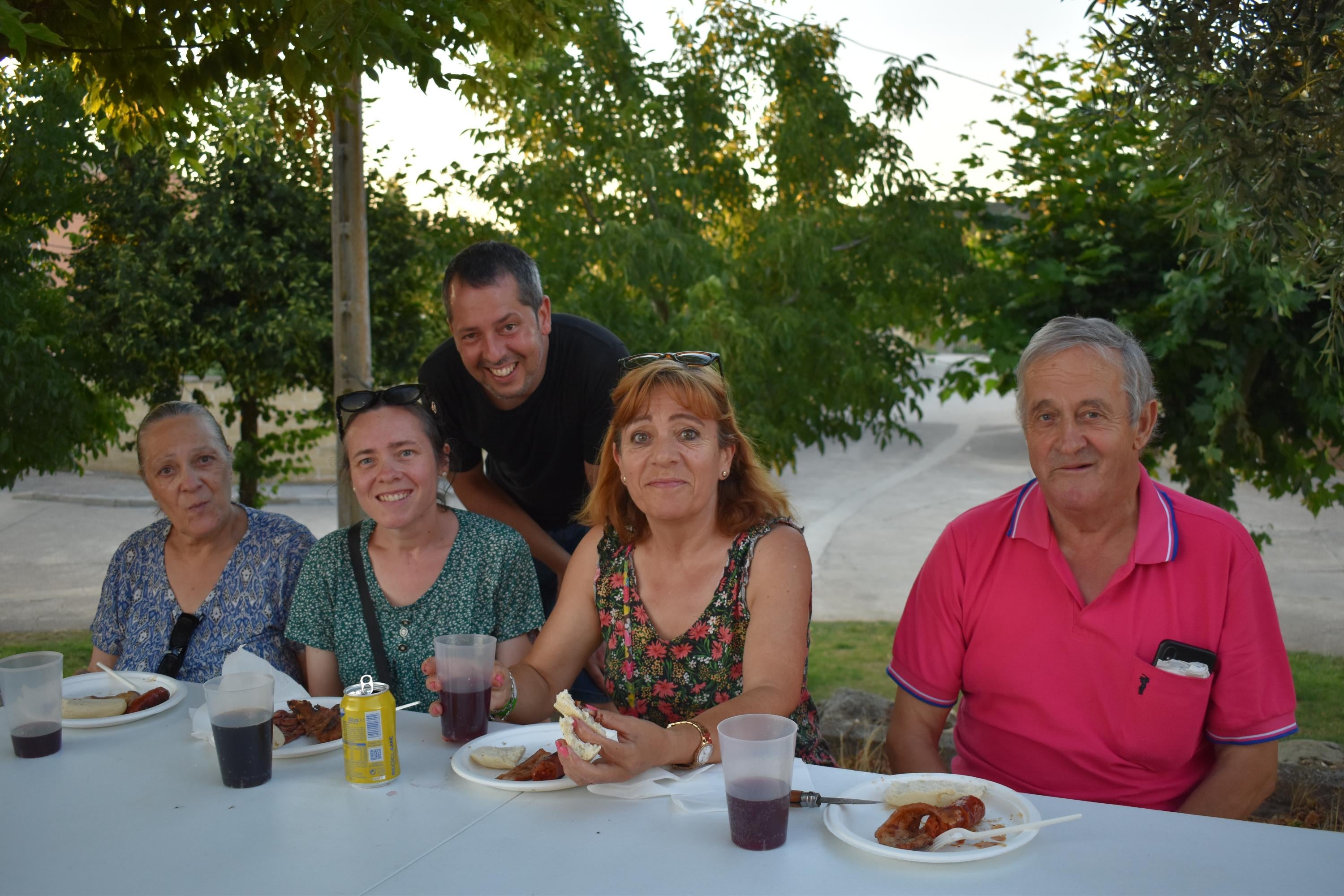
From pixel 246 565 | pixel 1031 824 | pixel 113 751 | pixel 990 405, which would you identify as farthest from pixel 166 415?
pixel 990 405

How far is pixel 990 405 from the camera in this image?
108 ft

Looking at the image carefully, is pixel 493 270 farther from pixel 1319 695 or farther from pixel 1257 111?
pixel 1319 695

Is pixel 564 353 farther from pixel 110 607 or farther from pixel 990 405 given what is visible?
pixel 990 405

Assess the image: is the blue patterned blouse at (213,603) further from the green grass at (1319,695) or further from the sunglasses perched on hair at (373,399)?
the green grass at (1319,695)

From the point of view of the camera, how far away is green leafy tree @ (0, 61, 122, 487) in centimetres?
435

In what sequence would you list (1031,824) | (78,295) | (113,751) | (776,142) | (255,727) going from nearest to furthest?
(1031,824) → (255,727) → (113,751) → (776,142) → (78,295)

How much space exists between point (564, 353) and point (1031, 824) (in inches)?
85.2

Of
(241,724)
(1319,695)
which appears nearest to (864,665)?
(1319,695)


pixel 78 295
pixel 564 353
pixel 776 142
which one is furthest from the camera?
pixel 78 295

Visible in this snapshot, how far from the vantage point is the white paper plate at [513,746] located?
1950 millimetres

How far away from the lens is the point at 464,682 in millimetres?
2188

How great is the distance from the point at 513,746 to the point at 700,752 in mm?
373

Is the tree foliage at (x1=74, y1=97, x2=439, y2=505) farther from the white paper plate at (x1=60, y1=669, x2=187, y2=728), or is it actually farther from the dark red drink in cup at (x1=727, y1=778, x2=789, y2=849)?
the dark red drink in cup at (x1=727, y1=778, x2=789, y2=849)

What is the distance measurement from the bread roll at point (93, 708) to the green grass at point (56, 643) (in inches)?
162
